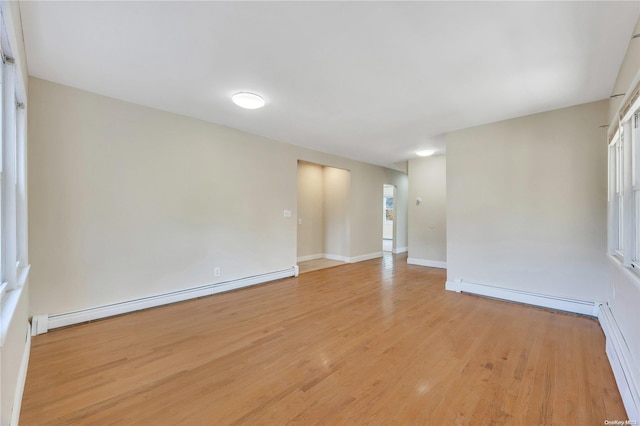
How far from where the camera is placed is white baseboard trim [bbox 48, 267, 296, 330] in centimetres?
294

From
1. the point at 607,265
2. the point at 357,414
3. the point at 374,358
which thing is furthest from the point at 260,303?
the point at 607,265

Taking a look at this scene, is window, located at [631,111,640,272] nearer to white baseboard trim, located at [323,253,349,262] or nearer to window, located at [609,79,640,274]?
window, located at [609,79,640,274]

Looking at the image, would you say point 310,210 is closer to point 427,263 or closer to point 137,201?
point 427,263

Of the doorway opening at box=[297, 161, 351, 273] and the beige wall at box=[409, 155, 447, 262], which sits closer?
the beige wall at box=[409, 155, 447, 262]

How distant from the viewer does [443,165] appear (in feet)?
20.6

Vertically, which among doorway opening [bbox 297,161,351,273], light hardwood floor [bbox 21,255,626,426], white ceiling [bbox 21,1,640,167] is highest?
white ceiling [bbox 21,1,640,167]

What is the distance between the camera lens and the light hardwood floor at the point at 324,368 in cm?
172

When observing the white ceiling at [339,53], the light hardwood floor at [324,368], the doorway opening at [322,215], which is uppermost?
the white ceiling at [339,53]

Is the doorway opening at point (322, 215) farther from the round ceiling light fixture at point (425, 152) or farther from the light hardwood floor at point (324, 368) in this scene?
the light hardwood floor at point (324, 368)

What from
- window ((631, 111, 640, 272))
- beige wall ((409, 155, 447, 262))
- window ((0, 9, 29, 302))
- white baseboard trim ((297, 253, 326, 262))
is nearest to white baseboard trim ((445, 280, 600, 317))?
window ((631, 111, 640, 272))

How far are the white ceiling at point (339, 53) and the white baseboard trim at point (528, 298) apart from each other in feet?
8.04

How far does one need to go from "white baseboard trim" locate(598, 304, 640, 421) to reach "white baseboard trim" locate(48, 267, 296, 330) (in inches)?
168

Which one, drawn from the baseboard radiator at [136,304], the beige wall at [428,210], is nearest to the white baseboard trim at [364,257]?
the beige wall at [428,210]

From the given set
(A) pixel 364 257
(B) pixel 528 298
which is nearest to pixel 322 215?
(A) pixel 364 257
